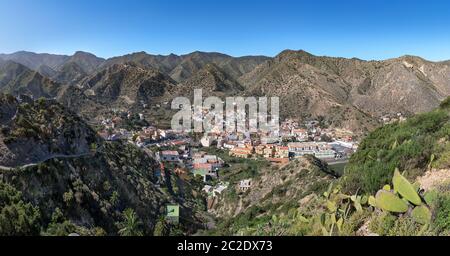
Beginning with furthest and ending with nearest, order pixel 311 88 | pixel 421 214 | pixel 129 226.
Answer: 1. pixel 311 88
2. pixel 129 226
3. pixel 421 214

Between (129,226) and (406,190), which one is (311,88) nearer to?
(129,226)

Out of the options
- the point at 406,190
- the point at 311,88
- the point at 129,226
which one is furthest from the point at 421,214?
the point at 311,88

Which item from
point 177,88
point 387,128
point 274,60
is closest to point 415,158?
point 387,128

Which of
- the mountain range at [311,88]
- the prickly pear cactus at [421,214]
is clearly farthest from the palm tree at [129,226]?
the mountain range at [311,88]

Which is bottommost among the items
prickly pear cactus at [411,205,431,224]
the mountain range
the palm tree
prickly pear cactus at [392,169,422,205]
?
the palm tree

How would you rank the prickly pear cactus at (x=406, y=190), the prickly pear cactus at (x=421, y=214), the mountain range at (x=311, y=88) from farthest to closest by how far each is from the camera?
the mountain range at (x=311, y=88) → the prickly pear cactus at (x=406, y=190) → the prickly pear cactus at (x=421, y=214)

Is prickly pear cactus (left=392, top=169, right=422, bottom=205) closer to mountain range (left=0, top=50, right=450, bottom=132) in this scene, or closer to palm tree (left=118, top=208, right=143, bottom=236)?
palm tree (left=118, top=208, right=143, bottom=236)

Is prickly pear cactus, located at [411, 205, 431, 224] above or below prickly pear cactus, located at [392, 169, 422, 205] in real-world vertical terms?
below

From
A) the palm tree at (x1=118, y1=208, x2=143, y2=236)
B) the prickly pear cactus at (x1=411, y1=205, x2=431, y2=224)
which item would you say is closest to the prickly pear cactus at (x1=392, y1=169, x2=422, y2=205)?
the prickly pear cactus at (x1=411, y1=205, x2=431, y2=224)

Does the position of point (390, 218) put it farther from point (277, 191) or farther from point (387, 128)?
point (277, 191)

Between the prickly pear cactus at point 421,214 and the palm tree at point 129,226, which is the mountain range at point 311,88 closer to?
the palm tree at point 129,226
